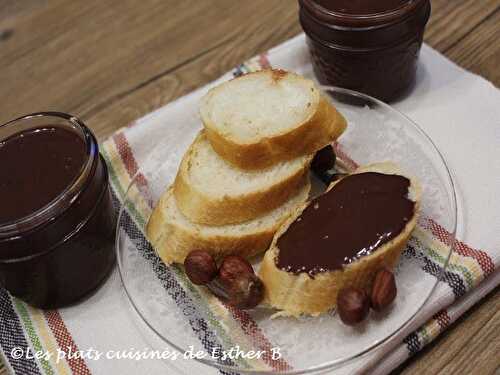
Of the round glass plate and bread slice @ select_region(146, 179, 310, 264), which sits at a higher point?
bread slice @ select_region(146, 179, 310, 264)

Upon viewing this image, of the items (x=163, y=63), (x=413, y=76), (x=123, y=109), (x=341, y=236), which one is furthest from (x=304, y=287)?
(x=163, y=63)

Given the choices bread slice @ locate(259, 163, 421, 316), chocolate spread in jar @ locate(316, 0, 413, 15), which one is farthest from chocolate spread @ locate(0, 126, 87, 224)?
chocolate spread in jar @ locate(316, 0, 413, 15)

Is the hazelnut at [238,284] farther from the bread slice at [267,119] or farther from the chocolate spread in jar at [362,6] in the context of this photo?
the chocolate spread in jar at [362,6]

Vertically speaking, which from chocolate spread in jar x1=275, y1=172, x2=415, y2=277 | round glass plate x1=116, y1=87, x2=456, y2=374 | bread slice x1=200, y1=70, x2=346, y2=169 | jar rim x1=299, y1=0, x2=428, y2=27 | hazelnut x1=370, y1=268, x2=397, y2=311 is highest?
jar rim x1=299, y1=0, x2=428, y2=27

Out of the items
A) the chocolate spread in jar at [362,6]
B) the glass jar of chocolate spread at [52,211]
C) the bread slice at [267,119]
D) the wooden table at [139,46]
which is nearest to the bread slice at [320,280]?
the bread slice at [267,119]

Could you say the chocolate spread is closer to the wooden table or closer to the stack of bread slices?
the stack of bread slices

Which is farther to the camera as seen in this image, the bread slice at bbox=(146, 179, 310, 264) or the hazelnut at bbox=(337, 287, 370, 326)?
the bread slice at bbox=(146, 179, 310, 264)
